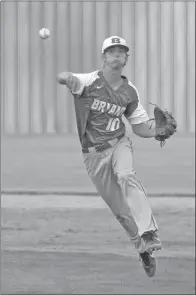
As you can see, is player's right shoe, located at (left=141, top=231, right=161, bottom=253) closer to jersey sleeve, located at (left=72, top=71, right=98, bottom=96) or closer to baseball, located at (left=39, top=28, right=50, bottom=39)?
jersey sleeve, located at (left=72, top=71, right=98, bottom=96)

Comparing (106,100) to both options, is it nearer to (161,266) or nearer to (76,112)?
(76,112)

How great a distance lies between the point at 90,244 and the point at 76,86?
7557 cm

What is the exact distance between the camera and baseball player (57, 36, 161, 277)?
945cm

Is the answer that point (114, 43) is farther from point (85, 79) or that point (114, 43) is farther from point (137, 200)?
point (137, 200)

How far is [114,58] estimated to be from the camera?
365 inches

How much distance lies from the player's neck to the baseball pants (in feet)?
2.01

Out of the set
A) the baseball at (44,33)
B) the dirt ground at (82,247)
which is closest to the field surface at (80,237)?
the dirt ground at (82,247)

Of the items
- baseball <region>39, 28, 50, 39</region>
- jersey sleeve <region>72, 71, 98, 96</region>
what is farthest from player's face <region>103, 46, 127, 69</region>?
baseball <region>39, 28, 50, 39</region>

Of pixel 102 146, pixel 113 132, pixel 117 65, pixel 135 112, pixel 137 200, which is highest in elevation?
pixel 117 65

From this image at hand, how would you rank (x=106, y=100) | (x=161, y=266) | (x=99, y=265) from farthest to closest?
1. (x=161, y=266)
2. (x=99, y=265)
3. (x=106, y=100)

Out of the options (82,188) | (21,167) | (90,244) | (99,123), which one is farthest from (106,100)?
(90,244)

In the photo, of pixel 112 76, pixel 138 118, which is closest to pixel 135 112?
pixel 138 118

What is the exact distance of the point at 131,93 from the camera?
31.8ft

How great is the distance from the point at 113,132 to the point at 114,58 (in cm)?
75
